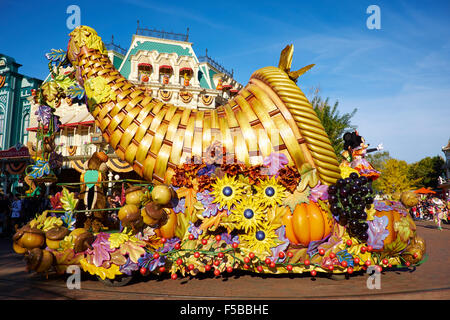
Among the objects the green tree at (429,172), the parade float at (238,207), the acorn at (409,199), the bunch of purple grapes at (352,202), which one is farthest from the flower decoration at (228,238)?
the green tree at (429,172)

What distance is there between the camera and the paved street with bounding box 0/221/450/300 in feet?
11.3

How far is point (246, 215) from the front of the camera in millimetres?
3959

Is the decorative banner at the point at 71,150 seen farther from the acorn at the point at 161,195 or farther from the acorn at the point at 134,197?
the acorn at the point at 161,195

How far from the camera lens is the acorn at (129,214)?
3.64 meters

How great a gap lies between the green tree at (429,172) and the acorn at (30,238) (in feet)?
144

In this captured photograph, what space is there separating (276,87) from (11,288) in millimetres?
4231

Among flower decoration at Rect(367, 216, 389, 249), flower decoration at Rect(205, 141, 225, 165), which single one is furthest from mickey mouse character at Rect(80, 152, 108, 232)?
flower decoration at Rect(367, 216, 389, 249)

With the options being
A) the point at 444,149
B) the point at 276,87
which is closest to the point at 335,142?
the point at 276,87

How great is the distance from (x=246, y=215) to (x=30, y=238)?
8.88 ft

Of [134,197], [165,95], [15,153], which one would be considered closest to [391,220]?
[134,197]

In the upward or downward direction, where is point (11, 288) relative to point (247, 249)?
downward

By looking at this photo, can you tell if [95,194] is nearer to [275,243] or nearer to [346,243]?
[275,243]

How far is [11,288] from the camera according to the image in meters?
3.78
